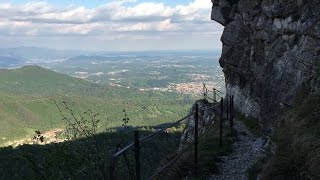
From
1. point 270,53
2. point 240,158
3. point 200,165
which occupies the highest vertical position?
point 270,53

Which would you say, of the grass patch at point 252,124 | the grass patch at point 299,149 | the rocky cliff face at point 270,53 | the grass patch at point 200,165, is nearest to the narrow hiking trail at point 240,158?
the grass patch at point 200,165

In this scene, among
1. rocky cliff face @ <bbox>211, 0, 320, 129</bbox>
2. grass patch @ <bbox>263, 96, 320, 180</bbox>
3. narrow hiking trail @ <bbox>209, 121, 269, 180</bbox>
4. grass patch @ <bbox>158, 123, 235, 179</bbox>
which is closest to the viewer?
grass patch @ <bbox>263, 96, 320, 180</bbox>

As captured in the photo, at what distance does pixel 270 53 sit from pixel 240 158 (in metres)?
13.6

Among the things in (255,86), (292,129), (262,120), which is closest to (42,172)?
(292,129)

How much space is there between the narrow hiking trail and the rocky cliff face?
2.94 metres

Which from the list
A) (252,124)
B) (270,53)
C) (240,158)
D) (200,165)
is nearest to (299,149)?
(200,165)

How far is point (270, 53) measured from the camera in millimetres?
30234

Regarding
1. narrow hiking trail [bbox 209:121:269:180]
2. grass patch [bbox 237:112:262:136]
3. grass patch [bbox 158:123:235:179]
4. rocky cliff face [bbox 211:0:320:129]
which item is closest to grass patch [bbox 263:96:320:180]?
rocky cliff face [bbox 211:0:320:129]

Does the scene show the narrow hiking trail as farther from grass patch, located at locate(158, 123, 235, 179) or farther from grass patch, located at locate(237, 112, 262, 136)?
grass patch, located at locate(237, 112, 262, 136)

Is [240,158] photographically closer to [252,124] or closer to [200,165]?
[200,165]

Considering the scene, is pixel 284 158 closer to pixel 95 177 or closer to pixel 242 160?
pixel 95 177

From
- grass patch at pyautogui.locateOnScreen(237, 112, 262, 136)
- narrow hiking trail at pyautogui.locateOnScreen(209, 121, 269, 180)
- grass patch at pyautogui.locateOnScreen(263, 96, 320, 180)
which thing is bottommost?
grass patch at pyautogui.locateOnScreen(237, 112, 262, 136)

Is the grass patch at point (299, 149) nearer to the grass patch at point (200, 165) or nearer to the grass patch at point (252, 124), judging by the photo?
the grass patch at point (200, 165)

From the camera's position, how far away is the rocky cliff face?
21125 mm
